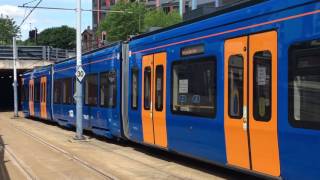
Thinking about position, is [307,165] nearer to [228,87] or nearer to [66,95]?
[228,87]

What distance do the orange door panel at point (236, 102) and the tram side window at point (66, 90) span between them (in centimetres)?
1428

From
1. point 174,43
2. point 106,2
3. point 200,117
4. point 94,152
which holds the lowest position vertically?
point 94,152

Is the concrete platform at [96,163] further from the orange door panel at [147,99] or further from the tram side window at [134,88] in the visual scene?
the tram side window at [134,88]

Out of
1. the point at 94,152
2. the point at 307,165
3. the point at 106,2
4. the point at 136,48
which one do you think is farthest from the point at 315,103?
the point at 106,2

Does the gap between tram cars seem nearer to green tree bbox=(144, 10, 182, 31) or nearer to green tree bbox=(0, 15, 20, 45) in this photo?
green tree bbox=(144, 10, 182, 31)

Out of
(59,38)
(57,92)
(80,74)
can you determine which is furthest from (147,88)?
(59,38)

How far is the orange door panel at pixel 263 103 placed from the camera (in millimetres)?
8578

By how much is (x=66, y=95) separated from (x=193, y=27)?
13.7 metres

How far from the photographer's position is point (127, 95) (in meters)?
15.5

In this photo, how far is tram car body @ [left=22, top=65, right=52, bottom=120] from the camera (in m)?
28.8

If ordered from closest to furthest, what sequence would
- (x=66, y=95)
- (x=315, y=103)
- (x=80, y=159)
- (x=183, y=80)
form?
(x=315, y=103) → (x=183, y=80) → (x=80, y=159) → (x=66, y=95)

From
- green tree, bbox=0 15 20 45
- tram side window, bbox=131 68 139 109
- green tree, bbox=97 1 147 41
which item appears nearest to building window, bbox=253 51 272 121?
tram side window, bbox=131 68 139 109

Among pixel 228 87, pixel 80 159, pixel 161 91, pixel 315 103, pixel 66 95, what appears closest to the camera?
pixel 315 103

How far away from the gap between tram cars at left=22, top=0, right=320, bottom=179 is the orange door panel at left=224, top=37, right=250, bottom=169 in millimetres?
17
